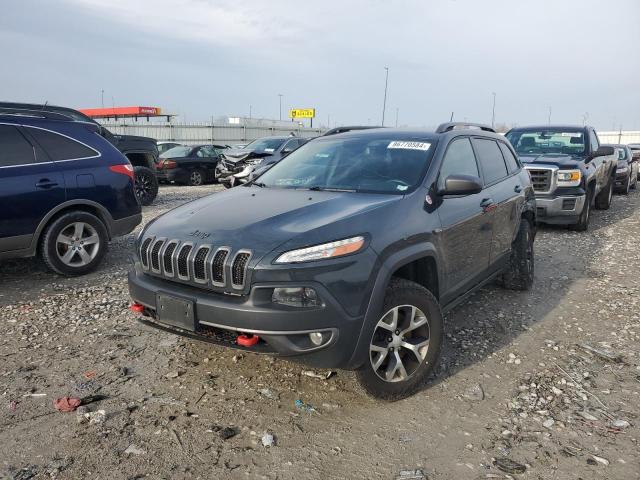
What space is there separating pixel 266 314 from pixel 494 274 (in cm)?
268

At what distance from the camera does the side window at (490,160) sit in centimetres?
448

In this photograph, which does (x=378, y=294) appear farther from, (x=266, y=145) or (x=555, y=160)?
(x=266, y=145)

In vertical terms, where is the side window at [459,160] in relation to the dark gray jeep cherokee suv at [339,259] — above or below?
above

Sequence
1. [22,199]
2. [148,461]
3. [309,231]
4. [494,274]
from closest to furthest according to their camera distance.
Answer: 1. [148,461]
2. [309,231]
3. [494,274]
4. [22,199]

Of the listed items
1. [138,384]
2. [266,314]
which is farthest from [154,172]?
[266,314]

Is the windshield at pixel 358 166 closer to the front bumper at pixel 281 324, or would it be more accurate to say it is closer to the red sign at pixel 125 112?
the front bumper at pixel 281 324

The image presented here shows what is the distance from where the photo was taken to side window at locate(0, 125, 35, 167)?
16.7 ft

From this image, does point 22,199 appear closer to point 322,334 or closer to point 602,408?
point 322,334

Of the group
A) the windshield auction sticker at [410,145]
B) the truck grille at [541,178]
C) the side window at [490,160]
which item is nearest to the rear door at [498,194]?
Result: the side window at [490,160]

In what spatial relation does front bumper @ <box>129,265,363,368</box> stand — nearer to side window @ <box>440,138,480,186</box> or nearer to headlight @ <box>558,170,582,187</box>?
side window @ <box>440,138,480,186</box>

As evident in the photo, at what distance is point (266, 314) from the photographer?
2.64m

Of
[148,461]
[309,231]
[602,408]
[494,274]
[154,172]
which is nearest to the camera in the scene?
[148,461]

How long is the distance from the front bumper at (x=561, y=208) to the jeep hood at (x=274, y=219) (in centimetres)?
605

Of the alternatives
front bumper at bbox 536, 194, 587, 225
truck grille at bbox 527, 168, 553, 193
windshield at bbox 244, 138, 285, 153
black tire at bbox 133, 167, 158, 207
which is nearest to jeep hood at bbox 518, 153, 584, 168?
truck grille at bbox 527, 168, 553, 193
